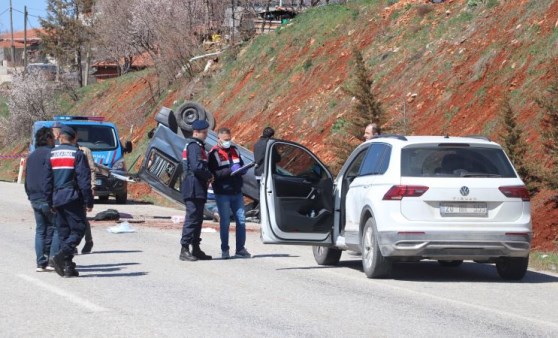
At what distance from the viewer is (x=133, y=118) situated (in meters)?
54.4

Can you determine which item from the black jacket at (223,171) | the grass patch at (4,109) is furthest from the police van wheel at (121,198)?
the grass patch at (4,109)

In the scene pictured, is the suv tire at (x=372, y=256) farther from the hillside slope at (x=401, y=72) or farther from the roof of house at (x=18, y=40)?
the roof of house at (x=18, y=40)

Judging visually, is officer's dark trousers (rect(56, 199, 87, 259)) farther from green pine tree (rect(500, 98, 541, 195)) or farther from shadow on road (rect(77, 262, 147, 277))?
green pine tree (rect(500, 98, 541, 195))

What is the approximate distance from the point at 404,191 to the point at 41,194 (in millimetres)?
4294

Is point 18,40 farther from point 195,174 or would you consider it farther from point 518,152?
point 195,174

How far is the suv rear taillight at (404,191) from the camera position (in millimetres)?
11906

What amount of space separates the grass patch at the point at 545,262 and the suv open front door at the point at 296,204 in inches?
114

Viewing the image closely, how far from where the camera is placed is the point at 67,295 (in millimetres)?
10953

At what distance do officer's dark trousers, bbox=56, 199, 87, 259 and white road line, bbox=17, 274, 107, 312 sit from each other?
0.50m

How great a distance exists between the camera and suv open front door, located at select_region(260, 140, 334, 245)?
Answer: 530 inches

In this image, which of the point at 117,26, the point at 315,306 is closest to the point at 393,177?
the point at 315,306

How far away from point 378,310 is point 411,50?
23589 mm

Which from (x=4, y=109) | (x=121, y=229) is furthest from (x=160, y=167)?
(x=4, y=109)

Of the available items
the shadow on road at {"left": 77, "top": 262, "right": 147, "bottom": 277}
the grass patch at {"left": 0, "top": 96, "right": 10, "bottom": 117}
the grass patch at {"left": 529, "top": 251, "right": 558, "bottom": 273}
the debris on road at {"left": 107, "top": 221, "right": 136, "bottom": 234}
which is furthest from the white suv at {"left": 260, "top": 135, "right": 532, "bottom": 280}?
the grass patch at {"left": 0, "top": 96, "right": 10, "bottom": 117}
